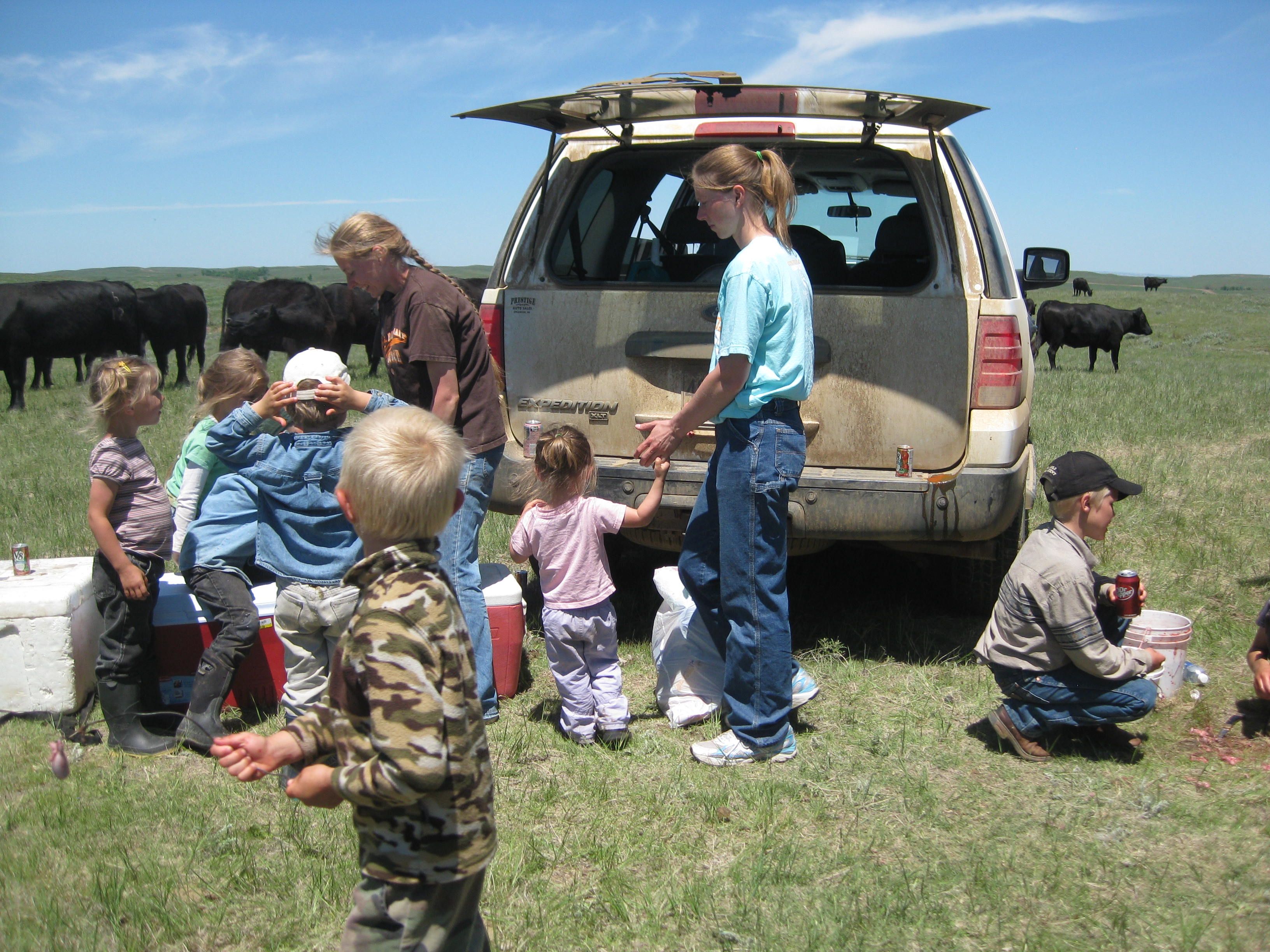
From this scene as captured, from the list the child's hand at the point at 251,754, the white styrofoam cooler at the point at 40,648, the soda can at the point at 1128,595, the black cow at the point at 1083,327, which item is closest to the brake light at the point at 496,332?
the white styrofoam cooler at the point at 40,648

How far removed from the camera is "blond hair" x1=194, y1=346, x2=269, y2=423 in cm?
396

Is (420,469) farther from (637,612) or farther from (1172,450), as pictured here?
(1172,450)

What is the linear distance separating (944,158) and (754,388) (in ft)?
5.26

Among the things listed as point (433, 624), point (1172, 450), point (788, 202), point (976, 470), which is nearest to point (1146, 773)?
point (976, 470)

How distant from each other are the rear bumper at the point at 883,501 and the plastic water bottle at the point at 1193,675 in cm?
90

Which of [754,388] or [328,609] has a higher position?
[754,388]

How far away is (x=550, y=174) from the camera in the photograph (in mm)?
4637

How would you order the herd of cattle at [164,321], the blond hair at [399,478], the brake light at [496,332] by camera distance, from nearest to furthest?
1. the blond hair at [399,478]
2. the brake light at [496,332]
3. the herd of cattle at [164,321]

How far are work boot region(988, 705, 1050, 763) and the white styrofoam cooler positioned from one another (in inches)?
126

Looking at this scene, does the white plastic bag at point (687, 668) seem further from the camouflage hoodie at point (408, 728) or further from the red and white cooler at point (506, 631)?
the camouflage hoodie at point (408, 728)

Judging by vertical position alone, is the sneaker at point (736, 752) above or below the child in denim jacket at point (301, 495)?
below

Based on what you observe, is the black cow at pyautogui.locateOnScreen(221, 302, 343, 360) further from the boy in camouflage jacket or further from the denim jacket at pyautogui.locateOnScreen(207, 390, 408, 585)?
the boy in camouflage jacket

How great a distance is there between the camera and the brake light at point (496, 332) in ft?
15.0

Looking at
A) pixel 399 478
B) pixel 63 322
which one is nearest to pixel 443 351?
pixel 399 478
